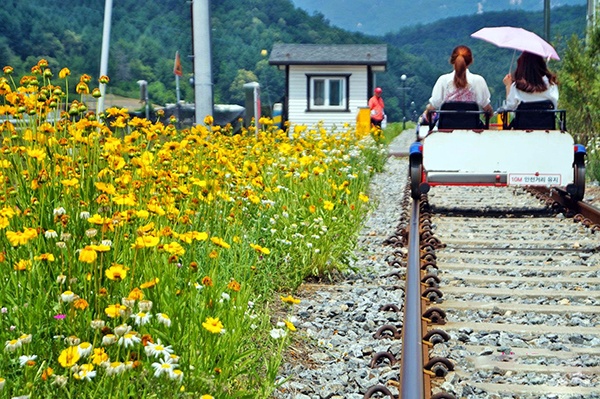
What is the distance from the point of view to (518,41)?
11461 mm

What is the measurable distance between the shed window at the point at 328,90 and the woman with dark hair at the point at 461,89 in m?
→ 39.9

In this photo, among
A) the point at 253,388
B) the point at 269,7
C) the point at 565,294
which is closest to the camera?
the point at 253,388

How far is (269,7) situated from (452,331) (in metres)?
122

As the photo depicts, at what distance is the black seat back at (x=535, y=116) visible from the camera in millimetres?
11000

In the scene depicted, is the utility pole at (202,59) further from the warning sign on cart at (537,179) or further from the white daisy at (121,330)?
the white daisy at (121,330)

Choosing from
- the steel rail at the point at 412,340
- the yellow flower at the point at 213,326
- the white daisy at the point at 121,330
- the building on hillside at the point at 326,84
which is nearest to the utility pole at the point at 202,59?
the steel rail at the point at 412,340

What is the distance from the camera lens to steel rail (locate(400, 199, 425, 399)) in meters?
3.88

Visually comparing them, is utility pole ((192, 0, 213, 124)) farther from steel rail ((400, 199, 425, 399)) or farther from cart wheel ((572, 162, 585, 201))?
steel rail ((400, 199, 425, 399))

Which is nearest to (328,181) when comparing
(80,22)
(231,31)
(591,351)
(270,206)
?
(270,206)

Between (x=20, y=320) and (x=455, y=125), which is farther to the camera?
(x=455, y=125)

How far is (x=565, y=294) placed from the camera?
254 inches

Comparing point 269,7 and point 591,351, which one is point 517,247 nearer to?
point 591,351

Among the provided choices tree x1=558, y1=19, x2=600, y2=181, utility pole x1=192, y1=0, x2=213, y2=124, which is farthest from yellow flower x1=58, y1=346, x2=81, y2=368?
tree x1=558, y1=19, x2=600, y2=181

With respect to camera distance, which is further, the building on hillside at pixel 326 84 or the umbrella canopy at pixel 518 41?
the building on hillside at pixel 326 84
